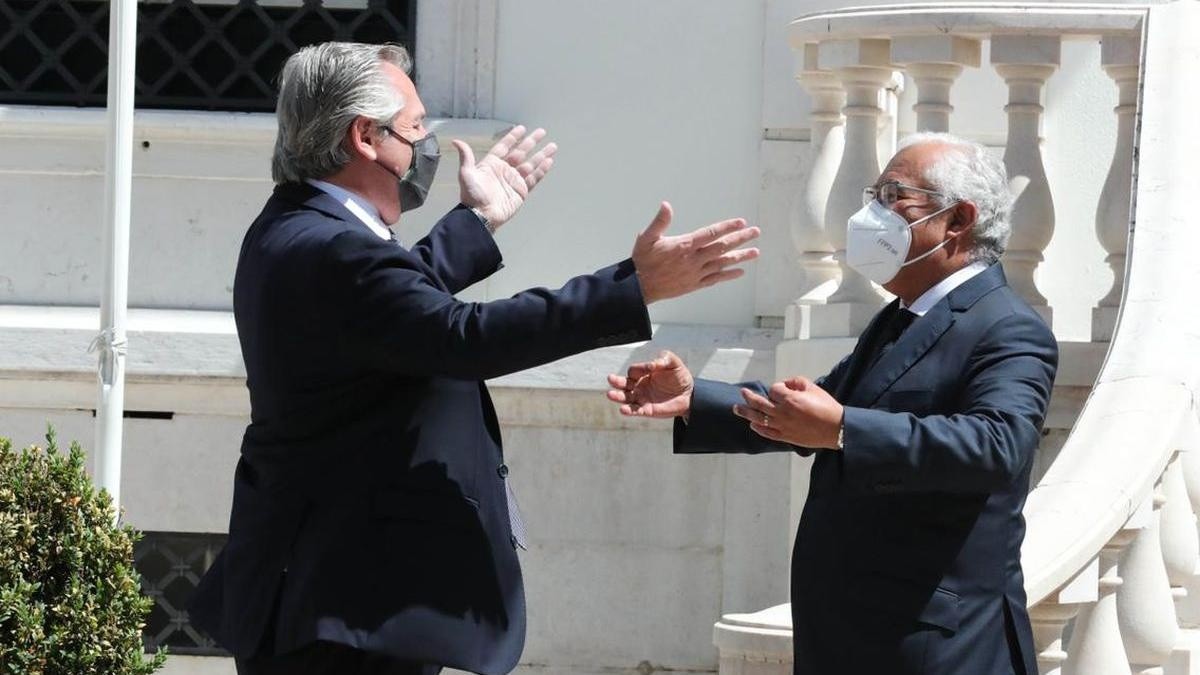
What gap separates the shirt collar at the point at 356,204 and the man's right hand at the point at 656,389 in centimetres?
48

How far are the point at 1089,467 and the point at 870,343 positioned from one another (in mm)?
884

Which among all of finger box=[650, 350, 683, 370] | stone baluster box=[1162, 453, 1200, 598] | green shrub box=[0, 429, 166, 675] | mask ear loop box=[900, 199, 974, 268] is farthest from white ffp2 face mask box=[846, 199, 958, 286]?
green shrub box=[0, 429, 166, 675]

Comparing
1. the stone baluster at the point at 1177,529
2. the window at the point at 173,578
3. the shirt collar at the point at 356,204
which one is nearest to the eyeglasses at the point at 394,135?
the shirt collar at the point at 356,204

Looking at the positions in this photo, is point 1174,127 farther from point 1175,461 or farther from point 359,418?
point 359,418

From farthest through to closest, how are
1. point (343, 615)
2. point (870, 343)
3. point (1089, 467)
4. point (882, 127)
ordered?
point (882, 127), point (1089, 467), point (870, 343), point (343, 615)

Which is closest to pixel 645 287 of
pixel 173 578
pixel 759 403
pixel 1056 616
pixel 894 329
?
pixel 759 403

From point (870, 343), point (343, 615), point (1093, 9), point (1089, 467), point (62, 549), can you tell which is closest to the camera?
point (343, 615)

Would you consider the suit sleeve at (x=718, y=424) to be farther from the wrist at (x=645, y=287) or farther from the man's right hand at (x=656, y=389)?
the wrist at (x=645, y=287)

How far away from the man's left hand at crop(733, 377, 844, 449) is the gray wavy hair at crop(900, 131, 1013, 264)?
1.69 ft

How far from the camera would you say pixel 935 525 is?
3.69 m

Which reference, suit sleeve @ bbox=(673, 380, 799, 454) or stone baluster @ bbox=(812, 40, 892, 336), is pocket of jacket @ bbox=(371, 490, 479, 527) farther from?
stone baluster @ bbox=(812, 40, 892, 336)

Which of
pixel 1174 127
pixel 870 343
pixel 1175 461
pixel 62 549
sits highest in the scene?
pixel 1174 127

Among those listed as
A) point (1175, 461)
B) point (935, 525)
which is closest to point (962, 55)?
point (1175, 461)

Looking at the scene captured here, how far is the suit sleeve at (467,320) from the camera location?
11.3 ft
